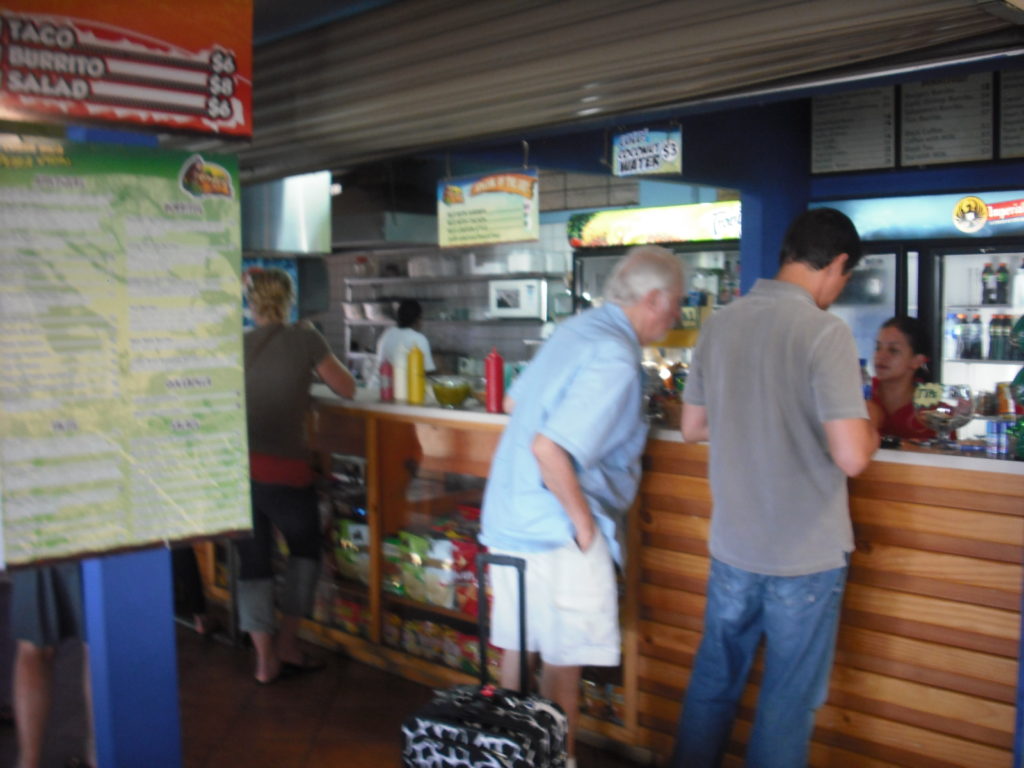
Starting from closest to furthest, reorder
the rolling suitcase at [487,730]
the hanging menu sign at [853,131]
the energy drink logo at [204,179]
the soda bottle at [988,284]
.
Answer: the energy drink logo at [204,179] < the rolling suitcase at [487,730] < the soda bottle at [988,284] < the hanging menu sign at [853,131]

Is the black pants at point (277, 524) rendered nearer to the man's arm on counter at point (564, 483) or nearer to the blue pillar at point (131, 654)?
the blue pillar at point (131, 654)

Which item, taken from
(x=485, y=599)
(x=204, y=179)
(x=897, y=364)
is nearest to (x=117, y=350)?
(x=204, y=179)

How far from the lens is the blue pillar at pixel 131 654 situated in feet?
7.97

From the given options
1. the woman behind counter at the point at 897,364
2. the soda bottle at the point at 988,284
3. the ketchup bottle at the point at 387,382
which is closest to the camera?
the woman behind counter at the point at 897,364

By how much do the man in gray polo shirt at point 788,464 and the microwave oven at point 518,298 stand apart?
6259mm

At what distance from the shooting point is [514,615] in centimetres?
307

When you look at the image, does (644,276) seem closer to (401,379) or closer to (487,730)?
(487,730)

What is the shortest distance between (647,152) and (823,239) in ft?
6.20

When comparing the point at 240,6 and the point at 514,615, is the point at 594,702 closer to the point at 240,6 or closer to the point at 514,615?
the point at 514,615

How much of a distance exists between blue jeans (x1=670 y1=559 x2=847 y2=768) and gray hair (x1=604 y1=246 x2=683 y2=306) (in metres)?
0.86

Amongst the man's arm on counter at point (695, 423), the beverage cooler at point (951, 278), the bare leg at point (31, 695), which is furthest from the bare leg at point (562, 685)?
the beverage cooler at point (951, 278)

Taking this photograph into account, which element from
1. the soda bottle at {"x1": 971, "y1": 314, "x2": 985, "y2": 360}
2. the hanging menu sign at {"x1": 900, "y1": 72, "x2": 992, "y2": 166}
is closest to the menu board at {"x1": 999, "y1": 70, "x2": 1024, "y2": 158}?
the hanging menu sign at {"x1": 900, "y1": 72, "x2": 992, "y2": 166}

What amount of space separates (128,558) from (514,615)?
121cm

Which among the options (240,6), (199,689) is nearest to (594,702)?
(199,689)
